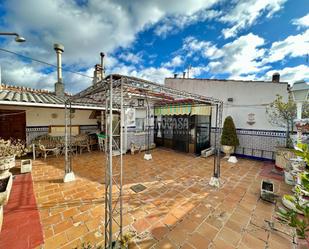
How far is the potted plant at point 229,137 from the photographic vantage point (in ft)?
24.3

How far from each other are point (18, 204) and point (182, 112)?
7186 mm

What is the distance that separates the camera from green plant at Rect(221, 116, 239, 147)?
7.40 meters

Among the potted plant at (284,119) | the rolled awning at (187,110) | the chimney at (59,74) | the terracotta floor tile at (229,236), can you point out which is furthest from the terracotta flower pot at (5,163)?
the potted plant at (284,119)

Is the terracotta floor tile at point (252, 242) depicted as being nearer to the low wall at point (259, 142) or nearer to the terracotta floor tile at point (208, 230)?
the terracotta floor tile at point (208, 230)

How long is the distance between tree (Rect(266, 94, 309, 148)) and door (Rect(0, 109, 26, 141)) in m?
12.5

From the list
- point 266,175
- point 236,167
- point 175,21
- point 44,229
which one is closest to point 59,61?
point 175,21

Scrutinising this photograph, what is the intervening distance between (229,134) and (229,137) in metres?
0.16

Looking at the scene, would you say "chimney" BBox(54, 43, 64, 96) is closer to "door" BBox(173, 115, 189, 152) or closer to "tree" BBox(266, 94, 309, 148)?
"door" BBox(173, 115, 189, 152)

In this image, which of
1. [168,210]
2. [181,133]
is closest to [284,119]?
[181,133]

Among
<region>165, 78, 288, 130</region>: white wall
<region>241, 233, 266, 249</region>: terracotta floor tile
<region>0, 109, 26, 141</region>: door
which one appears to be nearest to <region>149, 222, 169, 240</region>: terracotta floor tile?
<region>241, 233, 266, 249</region>: terracotta floor tile

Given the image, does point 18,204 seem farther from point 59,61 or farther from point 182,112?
point 59,61

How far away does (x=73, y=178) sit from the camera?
4.77 metres

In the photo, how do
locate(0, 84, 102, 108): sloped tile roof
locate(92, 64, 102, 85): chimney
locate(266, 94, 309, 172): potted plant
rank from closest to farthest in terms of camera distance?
1. locate(0, 84, 102, 108): sloped tile roof
2. locate(266, 94, 309, 172): potted plant
3. locate(92, 64, 102, 85): chimney

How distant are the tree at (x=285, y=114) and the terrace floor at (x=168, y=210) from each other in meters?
2.83
